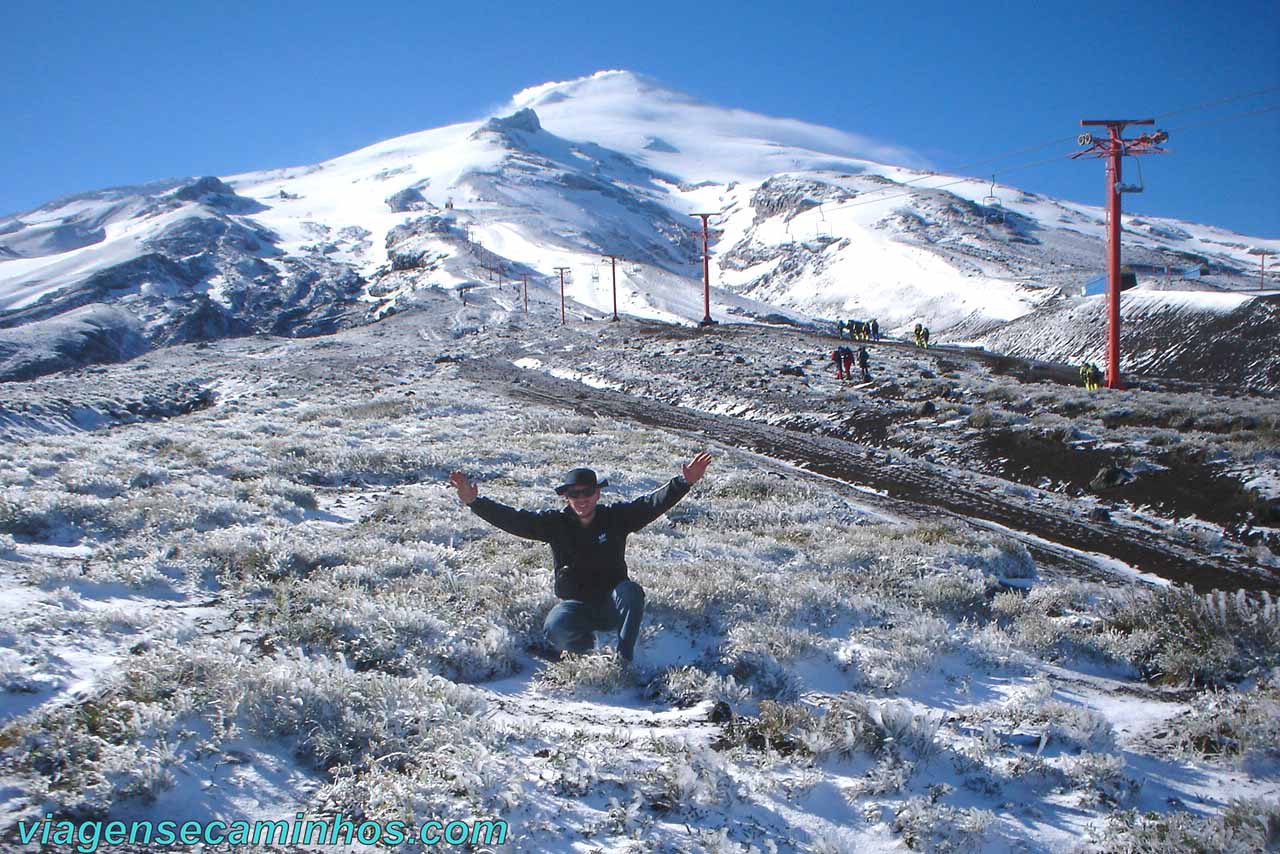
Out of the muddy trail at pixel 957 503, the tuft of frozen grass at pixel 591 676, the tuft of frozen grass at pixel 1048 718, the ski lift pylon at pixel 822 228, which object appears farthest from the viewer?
the ski lift pylon at pixel 822 228

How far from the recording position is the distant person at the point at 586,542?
6562mm

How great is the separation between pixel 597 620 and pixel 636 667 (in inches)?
22.5

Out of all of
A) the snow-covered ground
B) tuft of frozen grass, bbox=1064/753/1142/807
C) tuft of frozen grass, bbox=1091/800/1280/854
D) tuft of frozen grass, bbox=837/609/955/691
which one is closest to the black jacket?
the snow-covered ground

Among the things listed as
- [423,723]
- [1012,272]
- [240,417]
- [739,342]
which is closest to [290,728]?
[423,723]

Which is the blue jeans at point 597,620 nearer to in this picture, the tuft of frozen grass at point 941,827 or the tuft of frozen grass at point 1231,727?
the tuft of frozen grass at point 941,827

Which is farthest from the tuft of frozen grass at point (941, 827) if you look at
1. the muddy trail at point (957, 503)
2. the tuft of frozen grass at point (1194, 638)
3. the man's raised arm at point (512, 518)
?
the muddy trail at point (957, 503)

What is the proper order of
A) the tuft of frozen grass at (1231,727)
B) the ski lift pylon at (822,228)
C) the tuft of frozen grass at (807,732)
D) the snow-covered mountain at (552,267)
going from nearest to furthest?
the tuft of frozen grass at (1231,727)
the tuft of frozen grass at (807,732)
the snow-covered mountain at (552,267)
the ski lift pylon at (822,228)

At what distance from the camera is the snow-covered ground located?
4258mm

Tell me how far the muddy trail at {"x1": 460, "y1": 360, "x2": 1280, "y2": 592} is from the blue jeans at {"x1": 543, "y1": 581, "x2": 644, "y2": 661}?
7.07m

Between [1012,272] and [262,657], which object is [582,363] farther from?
[1012,272]

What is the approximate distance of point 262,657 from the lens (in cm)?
589

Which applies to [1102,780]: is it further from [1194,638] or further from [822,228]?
[822,228]

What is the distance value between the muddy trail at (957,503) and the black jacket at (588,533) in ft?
22.6

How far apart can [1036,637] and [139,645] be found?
7.81 meters
